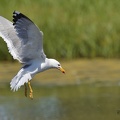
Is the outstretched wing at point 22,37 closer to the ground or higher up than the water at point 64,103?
higher up

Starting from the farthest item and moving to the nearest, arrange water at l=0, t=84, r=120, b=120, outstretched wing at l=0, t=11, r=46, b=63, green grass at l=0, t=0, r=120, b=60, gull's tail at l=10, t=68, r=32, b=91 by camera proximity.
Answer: green grass at l=0, t=0, r=120, b=60
water at l=0, t=84, r=120, b=120
gull's tail at l=10, t=68, r=32, b=91
outstretched wing at l=0, t=11, r=46, b=63

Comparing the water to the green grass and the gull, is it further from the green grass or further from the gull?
the green grass

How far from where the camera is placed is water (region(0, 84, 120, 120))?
34.0 ft

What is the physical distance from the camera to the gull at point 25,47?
9.80 metres

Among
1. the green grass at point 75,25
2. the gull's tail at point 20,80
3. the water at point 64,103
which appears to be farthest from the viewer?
the green grass at point 75,25

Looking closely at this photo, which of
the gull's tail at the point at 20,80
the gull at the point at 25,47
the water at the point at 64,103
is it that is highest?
the gull at the point at 25,47

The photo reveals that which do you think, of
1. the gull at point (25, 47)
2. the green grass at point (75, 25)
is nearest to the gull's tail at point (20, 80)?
the gull at point (25, 47)

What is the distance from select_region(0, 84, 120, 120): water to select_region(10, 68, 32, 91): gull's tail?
1.82 feet

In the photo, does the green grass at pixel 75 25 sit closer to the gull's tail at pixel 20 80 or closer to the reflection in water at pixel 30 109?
the reflection in water at pixel 30 109

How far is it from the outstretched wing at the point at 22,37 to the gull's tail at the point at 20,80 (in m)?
0.26

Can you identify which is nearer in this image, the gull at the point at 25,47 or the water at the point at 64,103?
the gull at the point at 25,47

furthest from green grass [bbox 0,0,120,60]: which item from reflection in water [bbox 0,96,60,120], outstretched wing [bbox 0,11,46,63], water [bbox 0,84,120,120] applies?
outstretched wing [bbox 0,11,46,63]

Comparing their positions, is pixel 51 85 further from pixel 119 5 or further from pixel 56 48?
pixel 119 5

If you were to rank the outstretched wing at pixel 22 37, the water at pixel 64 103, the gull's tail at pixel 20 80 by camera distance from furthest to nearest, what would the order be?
the water at pixel 64 103 < the gull's tail at pixel 20 80 < the outstretched wing at pixel 22 37
